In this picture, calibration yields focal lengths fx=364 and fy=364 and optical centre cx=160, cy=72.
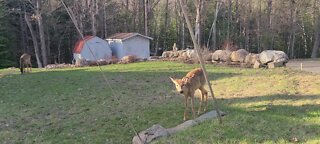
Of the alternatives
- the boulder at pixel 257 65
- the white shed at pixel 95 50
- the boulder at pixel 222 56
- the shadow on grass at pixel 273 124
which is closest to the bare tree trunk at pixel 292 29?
the boulder at pixel 222 56

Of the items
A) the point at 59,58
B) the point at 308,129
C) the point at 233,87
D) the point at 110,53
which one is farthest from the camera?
the point at 59,58

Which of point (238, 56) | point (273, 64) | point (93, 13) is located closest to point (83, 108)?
point (273, 64)

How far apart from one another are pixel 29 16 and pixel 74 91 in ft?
81.8

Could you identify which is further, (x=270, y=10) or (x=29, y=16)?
(x=270, y=10)

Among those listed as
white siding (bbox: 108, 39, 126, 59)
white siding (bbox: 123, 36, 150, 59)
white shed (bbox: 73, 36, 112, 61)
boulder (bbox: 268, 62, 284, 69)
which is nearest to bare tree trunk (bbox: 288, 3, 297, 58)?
white siding (bbox: 123, 36, 150, 59)

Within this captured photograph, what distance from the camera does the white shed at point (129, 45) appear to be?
31859 mm

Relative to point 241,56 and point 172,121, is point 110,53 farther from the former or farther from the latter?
point 172,121

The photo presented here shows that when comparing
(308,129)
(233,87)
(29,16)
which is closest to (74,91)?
(233,87)

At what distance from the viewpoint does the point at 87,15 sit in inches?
1496

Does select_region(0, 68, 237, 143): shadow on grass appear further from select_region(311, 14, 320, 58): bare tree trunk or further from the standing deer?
select_region(311, 14, 320, 58): bare tree trunk

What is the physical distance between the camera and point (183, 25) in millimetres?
38844

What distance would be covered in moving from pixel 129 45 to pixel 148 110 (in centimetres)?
2271

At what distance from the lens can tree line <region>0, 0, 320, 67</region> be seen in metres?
38.0

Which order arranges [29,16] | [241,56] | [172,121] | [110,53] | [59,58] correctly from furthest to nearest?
[59,58], [29,16], [110,53], [241,56], [172,121]
